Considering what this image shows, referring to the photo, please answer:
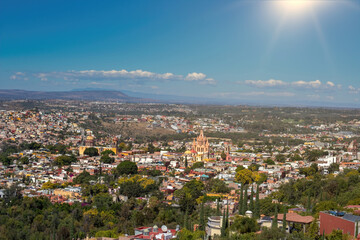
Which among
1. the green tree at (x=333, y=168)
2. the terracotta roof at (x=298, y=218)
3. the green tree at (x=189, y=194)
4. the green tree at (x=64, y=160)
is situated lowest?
the green tree at (x=64, y=160)

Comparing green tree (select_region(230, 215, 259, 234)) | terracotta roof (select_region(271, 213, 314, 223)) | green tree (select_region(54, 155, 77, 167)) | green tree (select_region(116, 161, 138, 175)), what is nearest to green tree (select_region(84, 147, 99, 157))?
green tree (select_region(54, 155, 77, 167))

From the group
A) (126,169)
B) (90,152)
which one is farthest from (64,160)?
(126,169)

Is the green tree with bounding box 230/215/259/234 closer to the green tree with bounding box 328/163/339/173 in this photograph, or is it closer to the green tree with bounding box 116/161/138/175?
the green tree with bounding box 328/163/339/173

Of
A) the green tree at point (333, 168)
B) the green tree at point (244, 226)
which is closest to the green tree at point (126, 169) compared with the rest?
the green tree at point (333, 168)

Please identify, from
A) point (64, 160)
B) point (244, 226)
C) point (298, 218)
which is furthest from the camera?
point (64, 160)

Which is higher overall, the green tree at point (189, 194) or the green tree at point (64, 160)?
the green tree at point (189, 194)

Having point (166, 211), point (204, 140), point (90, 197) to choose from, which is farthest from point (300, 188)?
point (204, 140)

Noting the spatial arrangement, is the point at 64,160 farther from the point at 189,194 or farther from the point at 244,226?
the point at 244,226

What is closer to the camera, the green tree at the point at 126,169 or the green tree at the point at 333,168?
the green tree at the point at 333,168

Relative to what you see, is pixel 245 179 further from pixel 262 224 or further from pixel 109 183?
pixel 262 224

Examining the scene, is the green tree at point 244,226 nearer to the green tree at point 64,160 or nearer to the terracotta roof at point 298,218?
the terracotta roof at point 298,218

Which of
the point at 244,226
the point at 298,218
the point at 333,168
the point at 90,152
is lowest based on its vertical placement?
the point at 90,152
